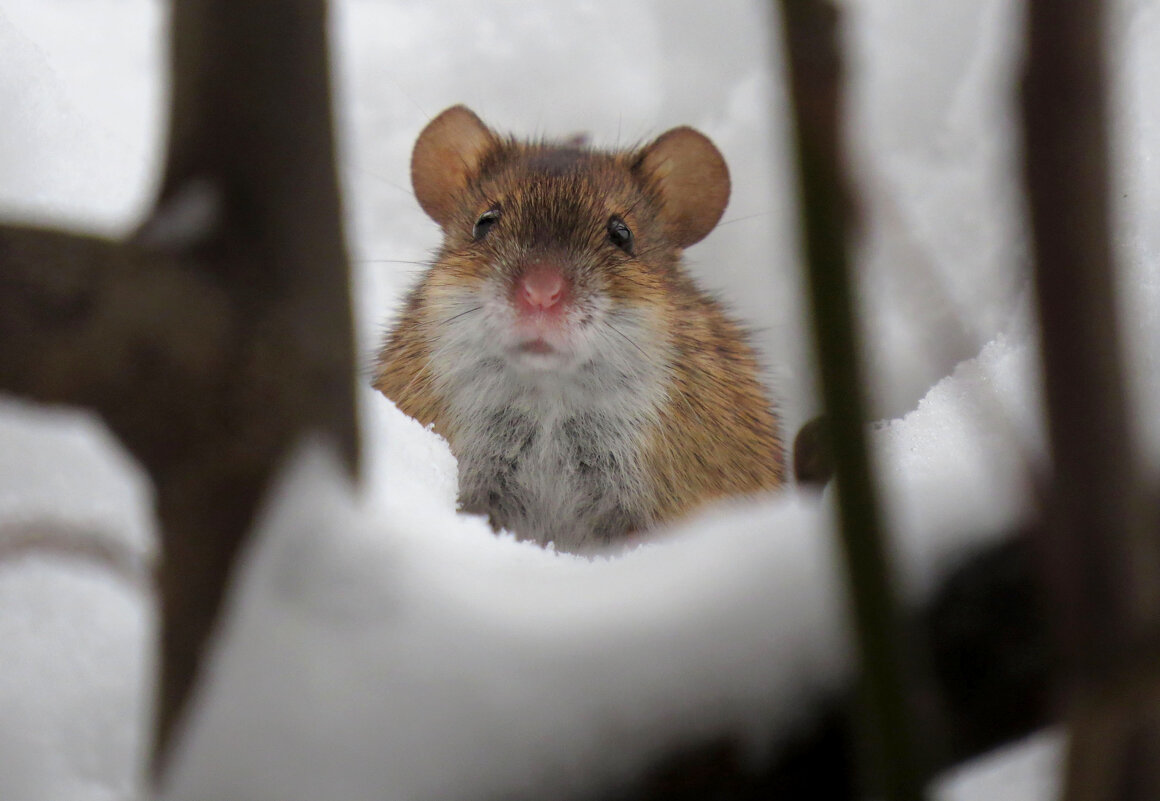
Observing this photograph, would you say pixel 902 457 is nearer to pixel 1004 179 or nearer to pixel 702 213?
pixel 1004 179

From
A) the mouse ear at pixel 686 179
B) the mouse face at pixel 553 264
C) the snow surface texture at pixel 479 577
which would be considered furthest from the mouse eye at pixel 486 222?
the snow surface texture at pixel 479 577

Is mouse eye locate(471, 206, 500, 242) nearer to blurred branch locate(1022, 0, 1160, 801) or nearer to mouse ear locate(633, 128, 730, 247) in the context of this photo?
mouse ear locate(633, 128, 730, 247)

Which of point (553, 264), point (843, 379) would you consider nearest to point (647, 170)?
point (553, 264)

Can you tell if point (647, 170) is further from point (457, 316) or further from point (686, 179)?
point (457, 316)

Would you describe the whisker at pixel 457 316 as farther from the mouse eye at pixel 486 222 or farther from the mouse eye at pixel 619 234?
the mouse eye at pixel 619 234

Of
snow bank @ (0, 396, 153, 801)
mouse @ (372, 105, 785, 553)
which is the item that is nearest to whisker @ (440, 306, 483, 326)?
mouse @ (372, 105, 785, 553)

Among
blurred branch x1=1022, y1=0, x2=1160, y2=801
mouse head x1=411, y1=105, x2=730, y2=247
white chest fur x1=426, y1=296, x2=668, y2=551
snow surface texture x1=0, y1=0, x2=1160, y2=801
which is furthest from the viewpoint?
mouse head x1=411, y1=105, x2=730, y2=247
